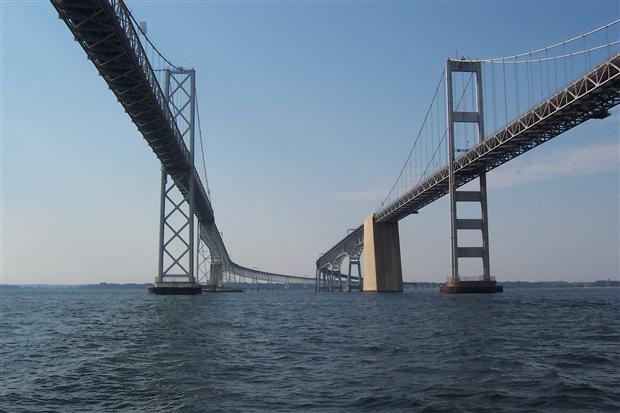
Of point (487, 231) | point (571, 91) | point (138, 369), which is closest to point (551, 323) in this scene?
point (138, 369)

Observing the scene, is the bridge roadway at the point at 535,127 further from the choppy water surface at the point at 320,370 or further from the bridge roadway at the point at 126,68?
the bridge roadway at the point at 126,68

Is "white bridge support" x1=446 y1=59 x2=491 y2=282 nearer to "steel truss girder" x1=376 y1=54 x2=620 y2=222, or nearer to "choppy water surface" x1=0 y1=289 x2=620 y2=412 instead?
"steel truss girder" x1=376 y1=54 x2=620 y2=222

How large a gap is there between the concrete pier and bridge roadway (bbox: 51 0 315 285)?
95.5 ft

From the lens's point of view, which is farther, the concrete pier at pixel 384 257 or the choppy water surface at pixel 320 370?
the concrete pier at pixel 384 257

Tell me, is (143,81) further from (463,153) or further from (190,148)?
(463,153)

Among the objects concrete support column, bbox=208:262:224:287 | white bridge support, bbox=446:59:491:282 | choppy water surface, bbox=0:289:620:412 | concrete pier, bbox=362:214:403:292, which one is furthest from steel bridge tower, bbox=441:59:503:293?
concrete support column, bbox=208:262:224:287

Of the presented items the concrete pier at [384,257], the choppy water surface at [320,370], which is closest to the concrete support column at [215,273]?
the concrete pier at [384,257]

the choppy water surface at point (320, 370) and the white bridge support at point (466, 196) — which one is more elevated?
the white bridge support at point (466, 196)

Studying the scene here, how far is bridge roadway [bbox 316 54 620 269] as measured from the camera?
37.4 m

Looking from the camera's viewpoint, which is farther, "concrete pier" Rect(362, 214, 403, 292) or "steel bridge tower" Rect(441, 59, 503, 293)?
"concrete pier" Rect(362, 214, 403, 292)

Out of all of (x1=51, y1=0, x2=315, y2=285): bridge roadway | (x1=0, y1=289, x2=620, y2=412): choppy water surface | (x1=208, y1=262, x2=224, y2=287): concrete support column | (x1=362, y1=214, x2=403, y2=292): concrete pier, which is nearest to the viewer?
(x1=0, y1=289, x2=620, y2=412): choppy water surface

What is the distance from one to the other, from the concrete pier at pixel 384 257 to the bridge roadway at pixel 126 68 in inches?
1146

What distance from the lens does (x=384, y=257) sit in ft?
263

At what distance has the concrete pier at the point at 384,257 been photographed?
79375 mm
